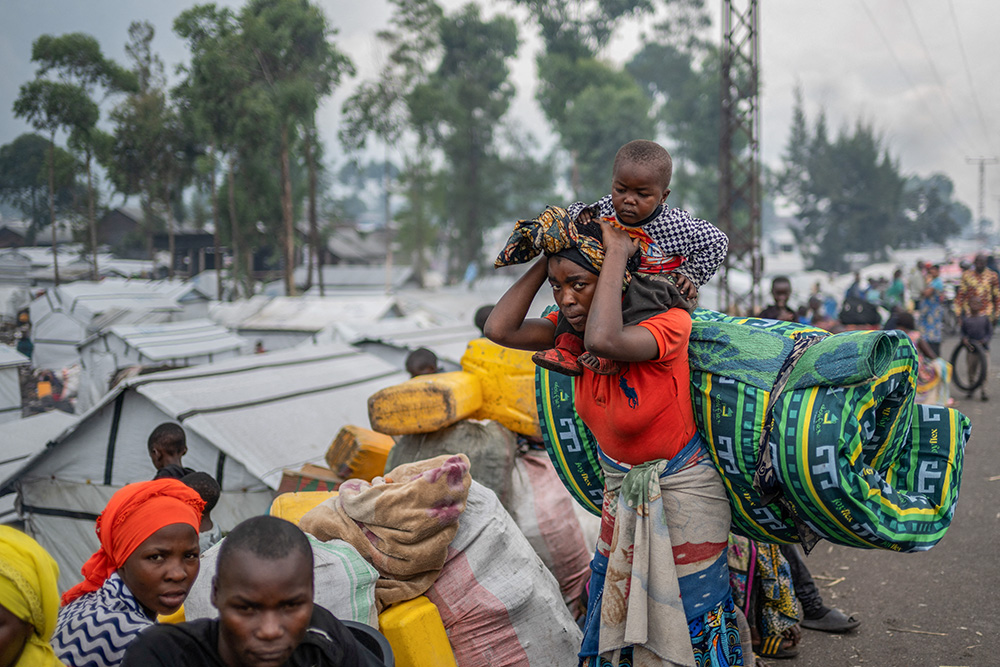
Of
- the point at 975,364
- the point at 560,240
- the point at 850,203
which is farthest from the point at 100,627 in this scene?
the point at 850,203

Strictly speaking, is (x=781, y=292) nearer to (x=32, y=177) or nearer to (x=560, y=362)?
(x=560, y=362)

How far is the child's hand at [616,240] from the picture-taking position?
1.95 metres

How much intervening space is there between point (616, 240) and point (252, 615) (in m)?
1.32

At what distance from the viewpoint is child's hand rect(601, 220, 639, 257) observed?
1953 millimetres

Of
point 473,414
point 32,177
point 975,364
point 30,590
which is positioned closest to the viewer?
point 30,590

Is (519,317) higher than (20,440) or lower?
higher

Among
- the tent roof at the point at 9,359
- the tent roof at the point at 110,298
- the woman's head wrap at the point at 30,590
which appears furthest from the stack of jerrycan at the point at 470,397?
the tent roof at the point at 110,298

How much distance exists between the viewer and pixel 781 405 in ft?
6.40

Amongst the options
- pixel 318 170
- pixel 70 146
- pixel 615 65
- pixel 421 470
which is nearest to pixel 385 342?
pixel 421 470

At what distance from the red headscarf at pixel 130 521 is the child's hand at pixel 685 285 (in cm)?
175

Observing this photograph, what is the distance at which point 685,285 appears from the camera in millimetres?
2127

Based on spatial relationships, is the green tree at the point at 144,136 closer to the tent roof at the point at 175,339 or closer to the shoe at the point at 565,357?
the tent roof at the point at 175,339

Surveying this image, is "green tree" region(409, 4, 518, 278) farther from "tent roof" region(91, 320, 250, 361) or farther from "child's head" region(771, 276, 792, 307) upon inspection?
"child's head" region(771, 276, 792, 307)

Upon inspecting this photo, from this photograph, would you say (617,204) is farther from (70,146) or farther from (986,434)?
(70,146)
